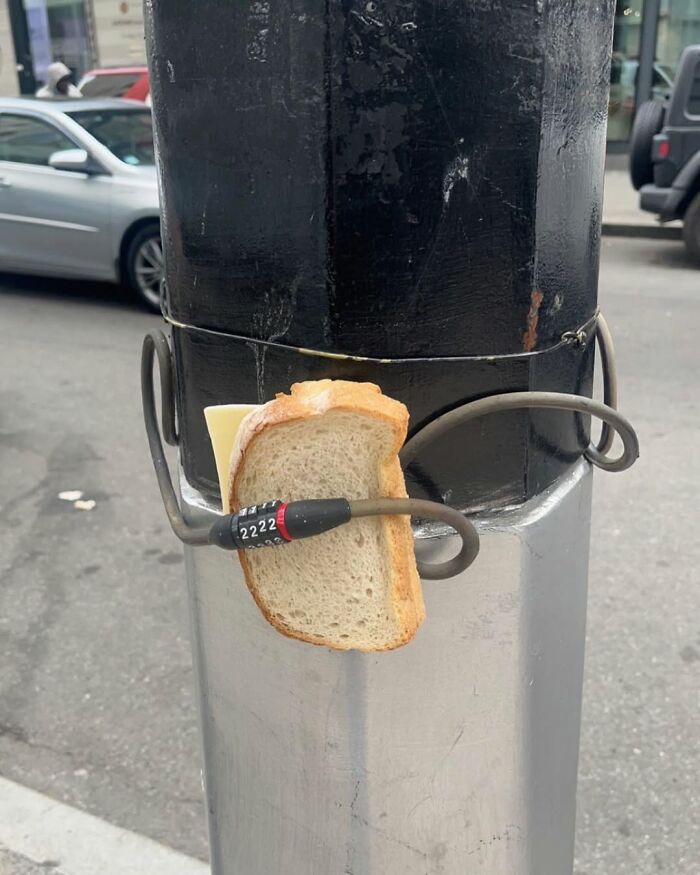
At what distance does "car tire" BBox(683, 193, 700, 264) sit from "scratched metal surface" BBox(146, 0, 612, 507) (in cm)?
829

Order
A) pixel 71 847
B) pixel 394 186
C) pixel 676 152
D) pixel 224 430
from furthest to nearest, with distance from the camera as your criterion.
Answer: pixel 676 152 → pixel 71 847 → pixel 224 430 → pixel 394 186

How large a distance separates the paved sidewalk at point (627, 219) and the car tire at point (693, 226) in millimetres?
797

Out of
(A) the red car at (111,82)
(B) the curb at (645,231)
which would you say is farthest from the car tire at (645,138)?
(A) the red car at (111,82)

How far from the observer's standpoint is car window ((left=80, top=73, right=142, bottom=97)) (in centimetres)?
1359

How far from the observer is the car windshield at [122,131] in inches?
317

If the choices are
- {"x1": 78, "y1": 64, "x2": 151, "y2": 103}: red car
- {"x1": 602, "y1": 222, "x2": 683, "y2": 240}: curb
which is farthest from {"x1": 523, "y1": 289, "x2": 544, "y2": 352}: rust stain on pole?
{"x1": 78, "y1": 64, "x2": 151, "y2": 103}: red car

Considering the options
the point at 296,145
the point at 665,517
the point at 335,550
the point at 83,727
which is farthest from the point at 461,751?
the point at 665,517

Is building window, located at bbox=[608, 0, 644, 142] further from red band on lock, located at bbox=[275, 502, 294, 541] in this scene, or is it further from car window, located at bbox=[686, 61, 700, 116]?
red band on lock, located at bbox=[275, 502, 294, 541]

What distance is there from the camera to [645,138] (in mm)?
9055

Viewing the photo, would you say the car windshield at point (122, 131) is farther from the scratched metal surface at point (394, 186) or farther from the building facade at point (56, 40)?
the building facade at point (56, 40)

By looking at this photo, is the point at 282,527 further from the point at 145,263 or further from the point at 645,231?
the point at 645,231

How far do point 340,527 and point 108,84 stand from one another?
14088mm

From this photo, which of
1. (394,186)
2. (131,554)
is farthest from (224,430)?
(131,554)

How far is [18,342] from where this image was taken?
285 inches
